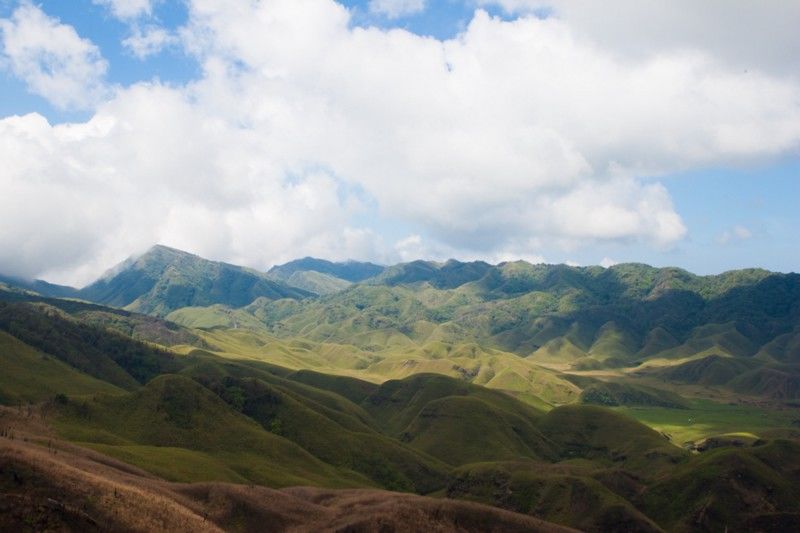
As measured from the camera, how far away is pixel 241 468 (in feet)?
530

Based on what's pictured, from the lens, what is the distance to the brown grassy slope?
67188mm

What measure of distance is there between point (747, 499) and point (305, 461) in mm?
115416

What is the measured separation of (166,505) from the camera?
8175 centimetres

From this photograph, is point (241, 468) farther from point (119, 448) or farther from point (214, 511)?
point (214, 511)

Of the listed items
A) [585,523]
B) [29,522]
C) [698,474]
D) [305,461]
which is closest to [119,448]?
[305,461]

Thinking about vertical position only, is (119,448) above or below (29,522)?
below

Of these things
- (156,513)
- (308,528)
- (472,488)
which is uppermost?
(156,513)

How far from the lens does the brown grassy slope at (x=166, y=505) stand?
67.2 meters

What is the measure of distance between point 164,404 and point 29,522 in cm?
13303

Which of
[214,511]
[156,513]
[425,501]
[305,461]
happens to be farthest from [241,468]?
[156,513]

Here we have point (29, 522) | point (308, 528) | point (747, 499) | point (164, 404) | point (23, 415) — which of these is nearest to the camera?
point (29, 522)

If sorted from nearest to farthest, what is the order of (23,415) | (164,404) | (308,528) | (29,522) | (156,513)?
(29,522)
(156,513)
(308,528)
(23,415)
(164,404)

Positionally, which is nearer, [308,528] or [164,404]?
[308,528]

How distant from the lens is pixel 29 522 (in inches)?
2504
